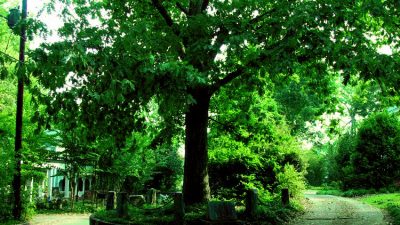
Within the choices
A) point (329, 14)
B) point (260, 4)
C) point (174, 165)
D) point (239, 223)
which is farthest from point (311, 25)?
point (174, 165)

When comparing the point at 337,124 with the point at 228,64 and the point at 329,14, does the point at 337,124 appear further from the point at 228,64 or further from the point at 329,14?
the point at 329,14

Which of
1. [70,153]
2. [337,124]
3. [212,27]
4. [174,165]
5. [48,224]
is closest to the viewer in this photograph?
[212,27]

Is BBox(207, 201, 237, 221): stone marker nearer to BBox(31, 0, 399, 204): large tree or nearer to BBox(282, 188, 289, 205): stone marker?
BBox(31, 0, 399, 204): large tree

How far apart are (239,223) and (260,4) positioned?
5.50 m

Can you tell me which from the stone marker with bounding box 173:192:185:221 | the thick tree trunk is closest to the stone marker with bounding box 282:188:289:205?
the thick tree trunk

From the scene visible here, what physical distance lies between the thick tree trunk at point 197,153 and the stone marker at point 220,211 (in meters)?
1.83

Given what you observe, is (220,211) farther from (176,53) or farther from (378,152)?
(378,152)

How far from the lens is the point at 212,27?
10164 mm

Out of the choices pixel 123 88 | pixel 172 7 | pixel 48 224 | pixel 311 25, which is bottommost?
pixel 48 224

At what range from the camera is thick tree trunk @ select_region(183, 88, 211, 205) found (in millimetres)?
12141

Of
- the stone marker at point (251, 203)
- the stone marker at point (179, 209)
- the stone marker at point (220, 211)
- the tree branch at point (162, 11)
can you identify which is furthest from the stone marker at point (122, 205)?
the tree branch at point (162, 11)

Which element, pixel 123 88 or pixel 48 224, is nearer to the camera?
pixel 123 88

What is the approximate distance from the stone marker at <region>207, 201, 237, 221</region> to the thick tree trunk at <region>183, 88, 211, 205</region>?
6.01ft

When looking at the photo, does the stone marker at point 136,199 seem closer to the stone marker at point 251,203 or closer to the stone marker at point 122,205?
the stone marker at point 122,205
